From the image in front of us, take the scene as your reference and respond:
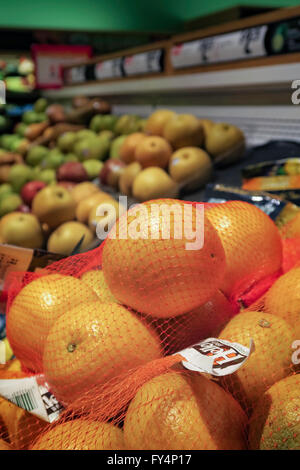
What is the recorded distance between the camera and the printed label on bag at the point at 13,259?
116 cm

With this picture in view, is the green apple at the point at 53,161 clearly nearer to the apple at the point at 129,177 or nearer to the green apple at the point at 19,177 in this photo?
the green apple at the point at 19,177

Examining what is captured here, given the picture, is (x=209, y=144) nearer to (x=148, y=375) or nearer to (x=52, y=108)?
(x=148, y=375)

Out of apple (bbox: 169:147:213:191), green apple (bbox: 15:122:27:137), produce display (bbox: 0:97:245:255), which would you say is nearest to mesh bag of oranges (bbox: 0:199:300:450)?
produce display (bbox: 0:97:245:255)

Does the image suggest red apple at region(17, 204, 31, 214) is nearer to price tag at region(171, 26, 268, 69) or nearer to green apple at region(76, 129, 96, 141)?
green apple at region(76, 129, 96, 141)

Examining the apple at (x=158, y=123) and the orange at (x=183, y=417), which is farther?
the apple at (x=158, y=123)

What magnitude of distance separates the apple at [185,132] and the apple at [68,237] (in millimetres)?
735

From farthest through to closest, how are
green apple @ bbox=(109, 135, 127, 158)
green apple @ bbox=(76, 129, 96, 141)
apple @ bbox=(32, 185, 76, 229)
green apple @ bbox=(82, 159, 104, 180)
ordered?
green apple @ bbox=(76, 129, 96, 141) < green apple @ bbox=(109, 135, 127, 158) < green apple @ bbox=(82, 159, 104, 180) < apple @ bbox=(32, 185, 76, 229)

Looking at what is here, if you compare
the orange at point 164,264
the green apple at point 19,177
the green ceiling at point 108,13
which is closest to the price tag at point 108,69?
the green apple at point 19,177

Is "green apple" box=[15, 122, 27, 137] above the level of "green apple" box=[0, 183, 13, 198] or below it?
above

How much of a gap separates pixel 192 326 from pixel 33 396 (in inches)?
11.7

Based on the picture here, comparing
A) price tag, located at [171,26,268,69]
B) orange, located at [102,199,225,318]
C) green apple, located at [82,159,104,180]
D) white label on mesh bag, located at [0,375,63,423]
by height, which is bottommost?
white label on mesh bag, located at [0,375,63,423]

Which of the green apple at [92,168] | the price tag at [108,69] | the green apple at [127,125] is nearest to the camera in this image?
the green apple at [92,168]

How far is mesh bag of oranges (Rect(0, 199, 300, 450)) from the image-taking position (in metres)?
0.55

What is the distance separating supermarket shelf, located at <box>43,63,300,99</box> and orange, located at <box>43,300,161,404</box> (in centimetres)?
176
